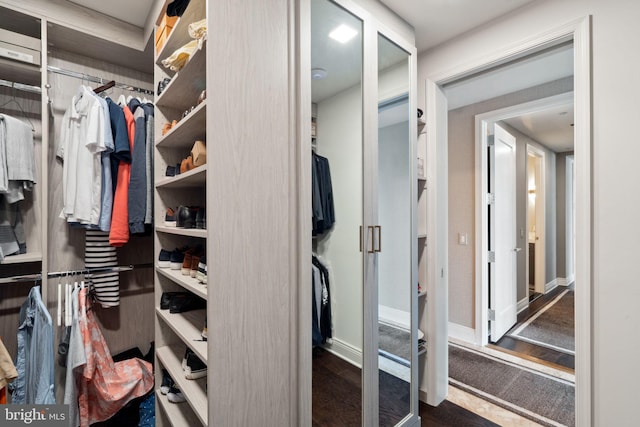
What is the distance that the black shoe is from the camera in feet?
4.47

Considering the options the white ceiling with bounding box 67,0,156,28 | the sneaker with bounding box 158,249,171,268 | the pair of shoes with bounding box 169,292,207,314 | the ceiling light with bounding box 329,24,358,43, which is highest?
the white ceiling with bounding box 67,0,156,28

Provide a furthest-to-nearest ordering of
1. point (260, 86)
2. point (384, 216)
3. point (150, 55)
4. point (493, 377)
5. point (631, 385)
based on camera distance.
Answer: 1. point (493, 377)
2. point (150, 55)
3. point (384, 216)
4. point (631, 385)
5. point (260, 86)

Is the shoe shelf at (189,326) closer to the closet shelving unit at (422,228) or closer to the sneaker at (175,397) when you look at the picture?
the sneaker at (175,397)

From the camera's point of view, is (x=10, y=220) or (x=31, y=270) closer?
(x=10, y=220)

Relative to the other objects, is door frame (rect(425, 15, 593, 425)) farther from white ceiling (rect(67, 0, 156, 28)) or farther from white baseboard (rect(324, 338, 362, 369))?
white ceiling (rect(67, 0, 156, 28))

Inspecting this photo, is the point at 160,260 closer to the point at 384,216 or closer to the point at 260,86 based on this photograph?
the point at 260,86

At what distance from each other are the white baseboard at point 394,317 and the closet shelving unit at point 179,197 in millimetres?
889

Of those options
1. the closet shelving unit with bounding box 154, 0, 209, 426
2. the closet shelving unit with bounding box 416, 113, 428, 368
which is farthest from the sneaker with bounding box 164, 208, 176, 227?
the closet shelving unit with bounding box 416, 113, 428, 368

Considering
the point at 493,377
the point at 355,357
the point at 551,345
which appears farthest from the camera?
the point at 551,345

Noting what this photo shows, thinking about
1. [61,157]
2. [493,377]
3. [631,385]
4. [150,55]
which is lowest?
[493,377]

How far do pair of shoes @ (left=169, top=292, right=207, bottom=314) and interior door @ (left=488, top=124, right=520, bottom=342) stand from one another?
2795 mm

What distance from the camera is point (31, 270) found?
1752mm

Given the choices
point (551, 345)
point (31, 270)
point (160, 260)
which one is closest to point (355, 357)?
point (160, 260)

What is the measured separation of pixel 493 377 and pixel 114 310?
9.67ft
